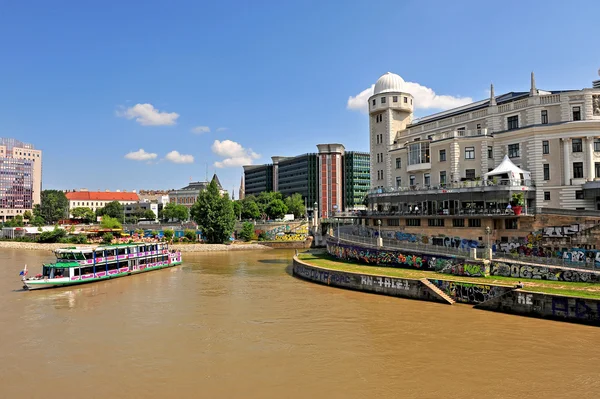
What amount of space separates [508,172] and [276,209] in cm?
10490

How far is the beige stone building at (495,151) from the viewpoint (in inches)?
1848

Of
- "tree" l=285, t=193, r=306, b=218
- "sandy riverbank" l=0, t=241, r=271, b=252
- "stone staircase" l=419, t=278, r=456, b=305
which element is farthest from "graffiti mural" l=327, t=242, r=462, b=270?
"tree" l=285, t=193, r=306, b=218

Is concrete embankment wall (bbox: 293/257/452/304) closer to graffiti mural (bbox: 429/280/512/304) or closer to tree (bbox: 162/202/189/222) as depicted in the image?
graffiti mural (bbox: 429/280/512/304)

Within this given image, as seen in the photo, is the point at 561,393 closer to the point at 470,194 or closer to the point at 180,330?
the point at 180,330

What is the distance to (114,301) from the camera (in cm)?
4231

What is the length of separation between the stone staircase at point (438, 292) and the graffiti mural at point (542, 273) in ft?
18.7

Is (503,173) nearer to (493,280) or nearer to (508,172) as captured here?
(508,172)

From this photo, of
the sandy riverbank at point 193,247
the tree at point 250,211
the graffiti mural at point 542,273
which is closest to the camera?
the graffiti mural at point 542,273

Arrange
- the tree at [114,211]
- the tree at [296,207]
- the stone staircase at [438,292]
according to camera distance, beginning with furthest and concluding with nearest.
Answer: the tree at [114,211] < the tree at [296,207] < the stone staircase at [438,292]

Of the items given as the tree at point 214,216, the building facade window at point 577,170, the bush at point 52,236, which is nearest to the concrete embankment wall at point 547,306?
the building facade window at point 577,170

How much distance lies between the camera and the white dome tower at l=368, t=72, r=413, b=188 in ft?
226

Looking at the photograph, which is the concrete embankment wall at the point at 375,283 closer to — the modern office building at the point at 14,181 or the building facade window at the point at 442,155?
the building facade window at the point at 442,155

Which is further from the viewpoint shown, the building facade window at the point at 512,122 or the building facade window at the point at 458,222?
the building facade window at the point at 512,122

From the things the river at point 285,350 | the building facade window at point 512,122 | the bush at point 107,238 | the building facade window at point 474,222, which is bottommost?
the river at point 285,350
